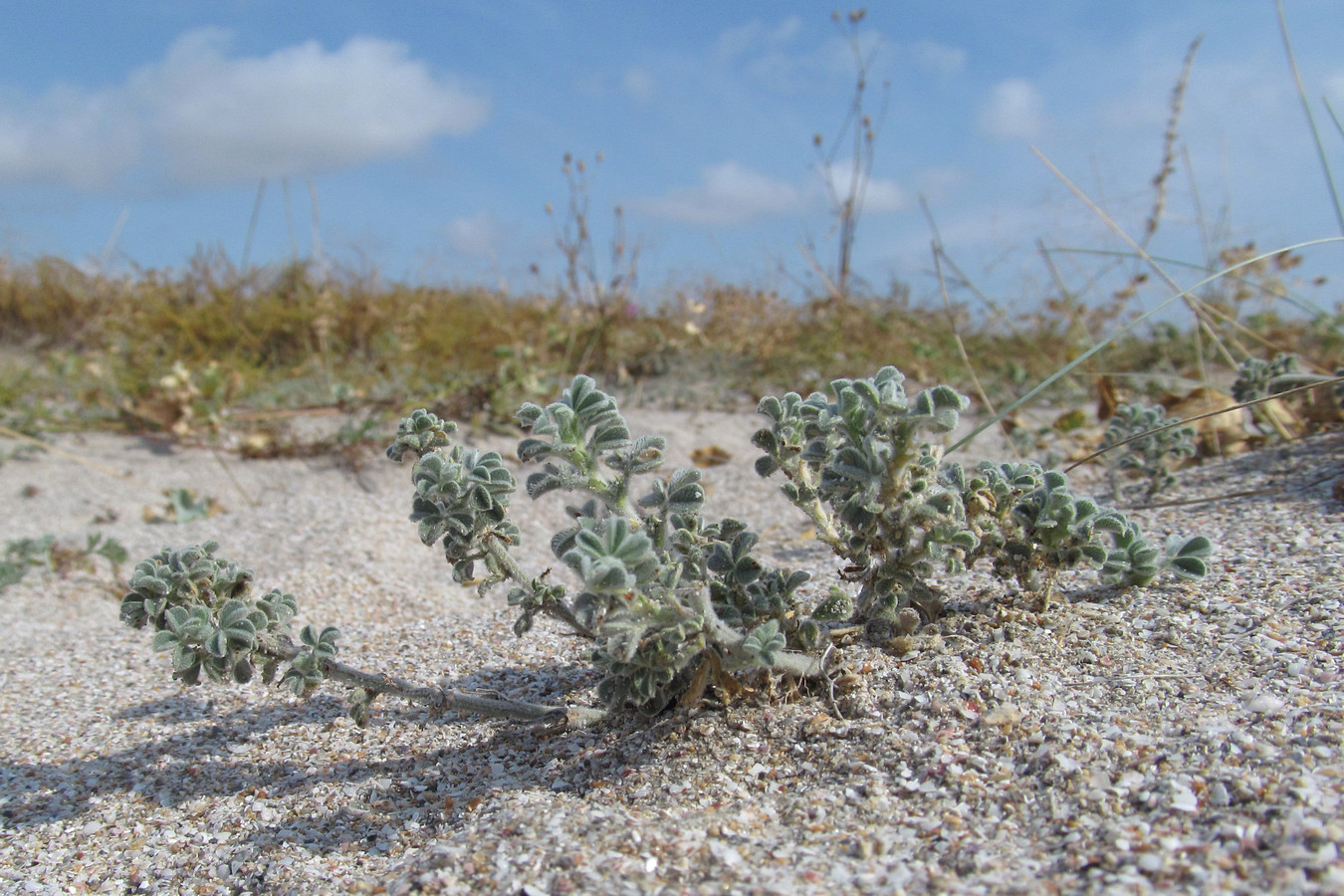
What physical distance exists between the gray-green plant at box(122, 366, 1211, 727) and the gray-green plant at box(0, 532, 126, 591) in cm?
212

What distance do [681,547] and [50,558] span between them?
10.9 ft

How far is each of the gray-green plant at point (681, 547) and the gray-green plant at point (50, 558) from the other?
2.12m

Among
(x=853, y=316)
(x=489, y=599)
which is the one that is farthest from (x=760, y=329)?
(x=489, y=599)

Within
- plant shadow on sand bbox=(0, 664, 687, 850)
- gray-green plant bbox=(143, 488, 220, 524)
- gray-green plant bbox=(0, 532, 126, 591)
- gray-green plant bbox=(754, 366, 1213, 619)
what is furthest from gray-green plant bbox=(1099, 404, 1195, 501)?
gray-green plant bbox=(143, 488, 220, 524)

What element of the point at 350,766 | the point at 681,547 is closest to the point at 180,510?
the point at 350,766

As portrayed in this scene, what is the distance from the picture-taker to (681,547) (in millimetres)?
1535

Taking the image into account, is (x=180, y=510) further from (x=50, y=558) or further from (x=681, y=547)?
(x=681, y=547)

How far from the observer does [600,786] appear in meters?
1.55

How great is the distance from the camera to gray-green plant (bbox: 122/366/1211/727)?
1432 mm

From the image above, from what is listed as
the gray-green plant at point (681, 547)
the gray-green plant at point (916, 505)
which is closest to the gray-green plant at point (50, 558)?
the gray-green plant at point (681, 547)

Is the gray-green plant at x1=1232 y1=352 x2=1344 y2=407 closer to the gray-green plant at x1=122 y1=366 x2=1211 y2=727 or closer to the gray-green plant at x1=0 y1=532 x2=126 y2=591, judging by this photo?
the gray-green plant at x1=122 y1=366 x2=1211 y2=727

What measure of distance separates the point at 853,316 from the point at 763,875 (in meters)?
6.43

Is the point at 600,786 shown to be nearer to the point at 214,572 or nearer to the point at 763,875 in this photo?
the point at 763,875

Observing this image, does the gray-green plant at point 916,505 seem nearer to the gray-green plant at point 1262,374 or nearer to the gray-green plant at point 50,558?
the gray-green plant at point 1262,374
